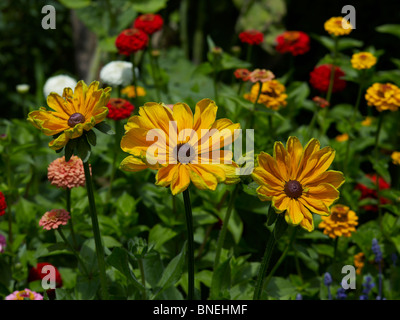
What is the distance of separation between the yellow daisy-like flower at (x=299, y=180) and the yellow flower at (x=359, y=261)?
0.63 metres

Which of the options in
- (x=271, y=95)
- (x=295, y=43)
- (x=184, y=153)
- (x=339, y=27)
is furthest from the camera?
(x=295, y=43)

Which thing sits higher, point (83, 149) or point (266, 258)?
point (83, 149)

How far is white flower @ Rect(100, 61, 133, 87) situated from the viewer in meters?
1.74

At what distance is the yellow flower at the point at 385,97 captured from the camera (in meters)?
1.45

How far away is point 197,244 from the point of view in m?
1.58

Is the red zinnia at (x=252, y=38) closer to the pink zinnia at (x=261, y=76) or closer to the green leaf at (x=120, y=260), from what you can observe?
the pink zinnia at (x=261, y=76)

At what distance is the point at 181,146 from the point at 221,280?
0.47m

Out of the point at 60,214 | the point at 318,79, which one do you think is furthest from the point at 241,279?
the point at 318,79

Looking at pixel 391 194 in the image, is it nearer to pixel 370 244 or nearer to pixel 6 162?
pixel 370 244

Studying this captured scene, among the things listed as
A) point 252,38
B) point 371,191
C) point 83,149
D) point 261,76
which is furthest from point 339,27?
point 83,149

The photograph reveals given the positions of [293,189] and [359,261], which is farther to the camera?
[359,261]

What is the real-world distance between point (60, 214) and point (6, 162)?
0.49 meters

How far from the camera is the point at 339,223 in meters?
1.29

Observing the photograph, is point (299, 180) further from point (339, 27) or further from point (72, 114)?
point (339, 27)
